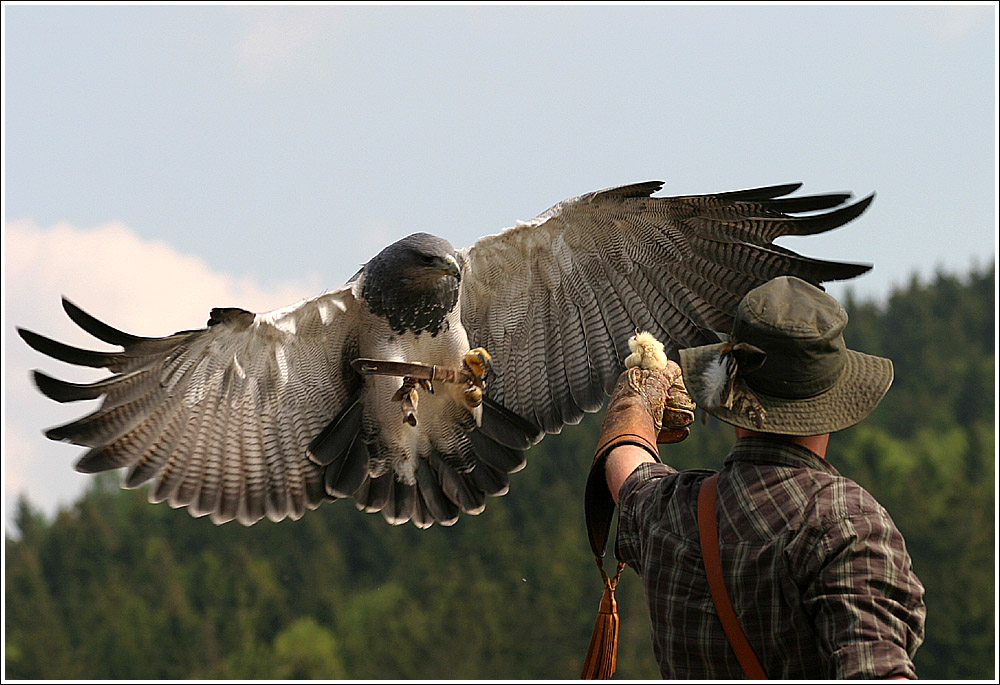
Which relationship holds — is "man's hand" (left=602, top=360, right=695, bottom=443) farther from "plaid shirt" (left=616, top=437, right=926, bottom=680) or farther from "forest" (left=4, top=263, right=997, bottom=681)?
"forest" (left=4, top=263, right=997, bottom=681)

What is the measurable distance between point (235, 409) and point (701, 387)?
9.42ft

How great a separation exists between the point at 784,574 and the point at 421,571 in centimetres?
5874

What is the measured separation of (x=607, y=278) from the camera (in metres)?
5.24

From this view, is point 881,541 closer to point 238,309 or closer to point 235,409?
point 238,309

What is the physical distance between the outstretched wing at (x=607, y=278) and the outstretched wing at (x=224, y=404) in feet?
2.51

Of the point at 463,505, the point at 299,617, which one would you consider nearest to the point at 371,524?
the point at 299,617

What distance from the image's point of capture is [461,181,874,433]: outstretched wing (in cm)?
478

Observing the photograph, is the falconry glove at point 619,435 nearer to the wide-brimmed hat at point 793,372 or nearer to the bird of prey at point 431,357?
the wide-brimmed hat at point 793,372

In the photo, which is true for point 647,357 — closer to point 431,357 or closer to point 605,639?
point 605,639

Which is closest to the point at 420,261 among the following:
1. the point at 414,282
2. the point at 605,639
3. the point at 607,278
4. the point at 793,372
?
the point at 414,282

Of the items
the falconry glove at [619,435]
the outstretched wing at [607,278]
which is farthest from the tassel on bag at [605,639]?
the outstretched wing at [607,278]

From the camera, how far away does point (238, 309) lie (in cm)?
455

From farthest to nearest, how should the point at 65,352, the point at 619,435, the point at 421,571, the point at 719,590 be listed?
the point at 421,571 → the point at 65,352 → the point at 619,435 → the point at 719,590

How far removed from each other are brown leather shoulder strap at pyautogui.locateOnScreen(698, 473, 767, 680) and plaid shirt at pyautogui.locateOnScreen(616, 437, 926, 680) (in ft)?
0.06
